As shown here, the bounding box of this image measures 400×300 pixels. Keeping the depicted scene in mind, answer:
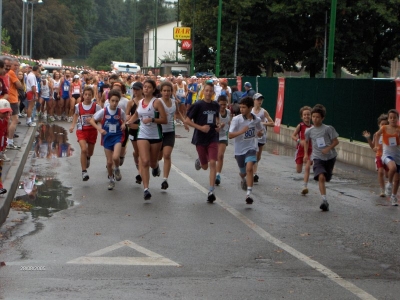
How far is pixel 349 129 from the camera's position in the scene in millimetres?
20562

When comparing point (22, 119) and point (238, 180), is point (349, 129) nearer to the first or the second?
point (238, 180)

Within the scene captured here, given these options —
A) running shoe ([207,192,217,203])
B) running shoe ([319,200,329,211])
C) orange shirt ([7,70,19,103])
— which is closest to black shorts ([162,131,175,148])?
running shoe ([207,192,217,203])

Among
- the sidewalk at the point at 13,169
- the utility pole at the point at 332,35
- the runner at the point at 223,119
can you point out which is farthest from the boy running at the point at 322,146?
the utility pole at the point at 332,35

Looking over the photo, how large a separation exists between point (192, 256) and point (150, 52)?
13543 centimetres

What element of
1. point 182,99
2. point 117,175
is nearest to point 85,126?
point 117,175

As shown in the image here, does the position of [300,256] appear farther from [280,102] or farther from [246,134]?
[280,102]

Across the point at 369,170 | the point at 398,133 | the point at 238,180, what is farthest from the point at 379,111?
the point at 398,133

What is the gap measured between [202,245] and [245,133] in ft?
12.0

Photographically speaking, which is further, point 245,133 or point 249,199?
point 245,133

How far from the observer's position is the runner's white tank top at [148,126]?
41.5 feet

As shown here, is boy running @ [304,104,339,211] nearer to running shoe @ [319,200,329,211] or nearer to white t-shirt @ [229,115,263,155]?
running shoe @ [319,200,329,211]

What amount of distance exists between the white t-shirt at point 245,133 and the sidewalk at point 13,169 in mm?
3232

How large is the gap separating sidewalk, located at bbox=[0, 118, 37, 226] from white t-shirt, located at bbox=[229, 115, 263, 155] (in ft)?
10.6

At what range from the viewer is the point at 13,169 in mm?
14359
